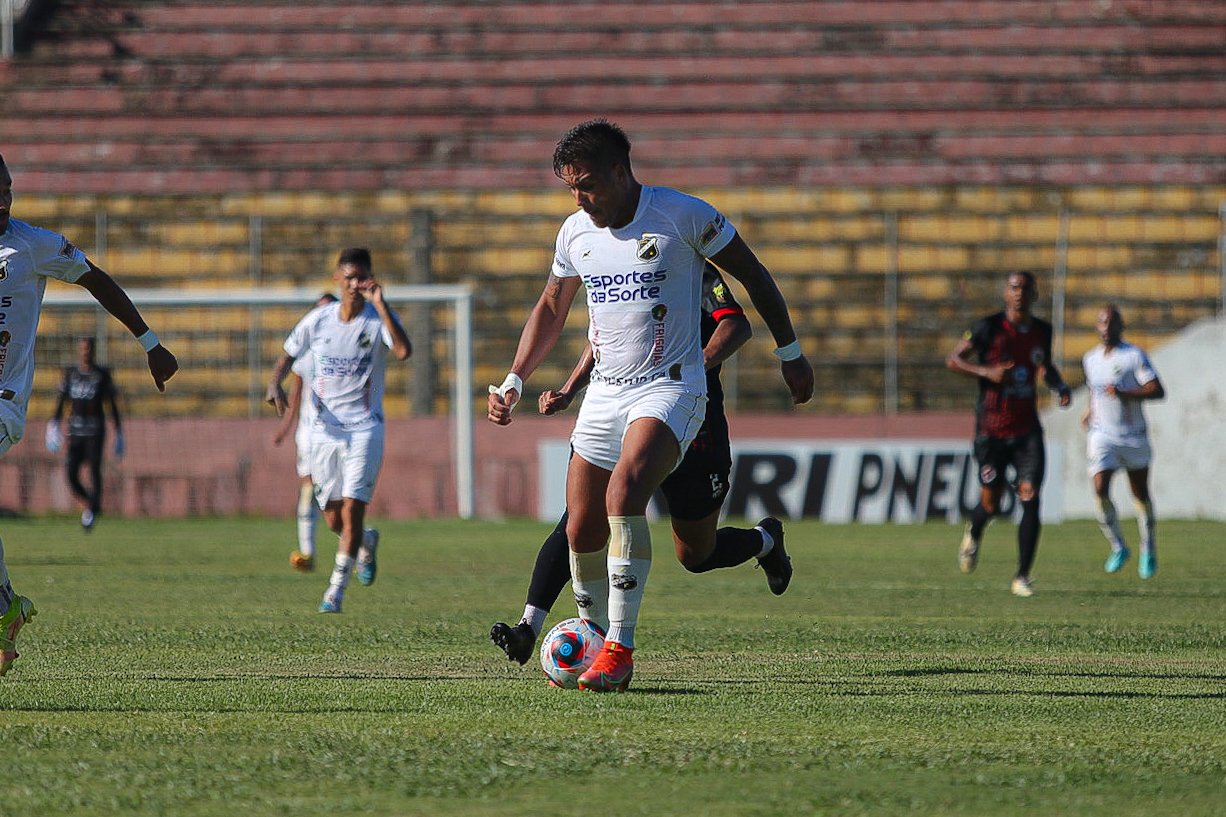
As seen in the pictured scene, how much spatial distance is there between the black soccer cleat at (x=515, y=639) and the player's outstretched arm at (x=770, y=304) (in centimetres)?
135

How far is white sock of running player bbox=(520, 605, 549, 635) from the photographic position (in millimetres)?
7344

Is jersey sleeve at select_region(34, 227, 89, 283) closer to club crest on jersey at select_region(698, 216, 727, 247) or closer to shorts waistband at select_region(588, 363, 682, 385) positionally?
shorts waistband at select_region(588, 363, 682, 385)

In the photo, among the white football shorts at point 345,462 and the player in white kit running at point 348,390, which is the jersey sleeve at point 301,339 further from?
the white football shorts at point 345,462

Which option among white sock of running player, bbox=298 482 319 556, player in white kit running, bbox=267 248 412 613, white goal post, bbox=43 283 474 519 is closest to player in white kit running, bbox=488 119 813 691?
player in white kit running, bbox=267 248 412 613

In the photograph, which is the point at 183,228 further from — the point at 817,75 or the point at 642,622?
the point at 642,622

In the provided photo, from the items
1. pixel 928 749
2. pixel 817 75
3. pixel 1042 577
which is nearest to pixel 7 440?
pixel 928 749

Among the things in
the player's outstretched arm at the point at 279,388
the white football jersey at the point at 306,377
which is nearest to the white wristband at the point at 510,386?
the player's outstretched arm at the point at 279,388

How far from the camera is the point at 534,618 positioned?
24.2ft

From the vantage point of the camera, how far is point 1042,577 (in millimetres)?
14273

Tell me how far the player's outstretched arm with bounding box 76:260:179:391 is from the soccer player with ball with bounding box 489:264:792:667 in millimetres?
1446

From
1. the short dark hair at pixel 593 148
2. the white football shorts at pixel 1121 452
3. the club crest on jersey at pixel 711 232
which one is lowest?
the white football shorts at pixel 1121 452

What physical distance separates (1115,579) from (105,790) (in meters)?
A: 10.7

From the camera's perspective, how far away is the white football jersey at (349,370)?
473 inches

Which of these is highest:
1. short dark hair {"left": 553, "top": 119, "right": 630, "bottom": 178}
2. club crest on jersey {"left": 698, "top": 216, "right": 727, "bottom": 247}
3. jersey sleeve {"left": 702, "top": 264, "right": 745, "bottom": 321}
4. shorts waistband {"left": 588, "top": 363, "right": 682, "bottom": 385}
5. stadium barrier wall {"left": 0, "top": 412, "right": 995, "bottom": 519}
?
short dark hair {"left": 553, "top": 119, "right": 630, "bottom": 178}
